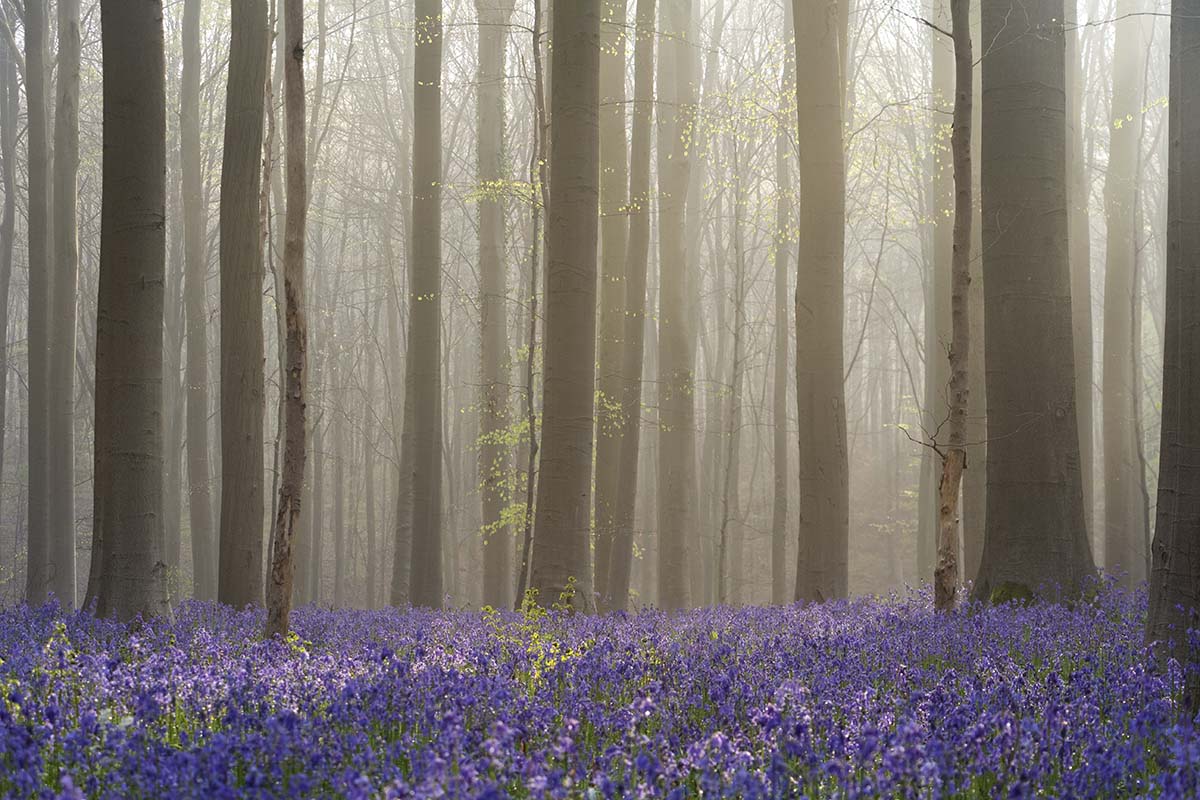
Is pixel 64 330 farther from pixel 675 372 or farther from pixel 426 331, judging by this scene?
pixel 675 372

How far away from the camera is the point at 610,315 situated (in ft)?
55.4

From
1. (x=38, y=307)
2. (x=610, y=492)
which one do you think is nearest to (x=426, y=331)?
(x=610, y=492)

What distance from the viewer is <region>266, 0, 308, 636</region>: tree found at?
7.96m

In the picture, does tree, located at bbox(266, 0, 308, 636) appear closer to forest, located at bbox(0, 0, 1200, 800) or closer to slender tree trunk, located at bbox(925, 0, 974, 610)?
forest, located at bbox(0, 0, 1200, 800)

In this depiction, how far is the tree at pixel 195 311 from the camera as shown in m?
21.3

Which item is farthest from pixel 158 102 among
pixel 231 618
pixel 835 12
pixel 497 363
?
pixel 497 363

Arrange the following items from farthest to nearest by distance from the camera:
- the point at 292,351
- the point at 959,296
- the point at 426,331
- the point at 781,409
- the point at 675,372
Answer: the point at 781,409 → the point at 675,372 → the point at 426,331 → the point at 959,296 → the point at 292,351

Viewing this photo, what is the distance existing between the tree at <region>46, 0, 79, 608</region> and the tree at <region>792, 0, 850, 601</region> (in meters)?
10.4

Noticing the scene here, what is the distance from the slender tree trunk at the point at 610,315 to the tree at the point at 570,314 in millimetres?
5439

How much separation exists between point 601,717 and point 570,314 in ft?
21.9

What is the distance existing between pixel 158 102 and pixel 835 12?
8208 millimetres

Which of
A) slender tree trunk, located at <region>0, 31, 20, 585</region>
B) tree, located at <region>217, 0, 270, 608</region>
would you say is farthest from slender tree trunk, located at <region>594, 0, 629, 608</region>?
slender tree trunk, located at <region>0, 31, 20, 585</region>

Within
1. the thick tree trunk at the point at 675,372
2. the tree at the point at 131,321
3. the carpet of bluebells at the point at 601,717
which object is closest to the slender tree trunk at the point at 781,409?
the thick tree trunk at the point at 675,372

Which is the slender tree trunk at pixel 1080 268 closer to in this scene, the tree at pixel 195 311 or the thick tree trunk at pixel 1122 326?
the thick tree trunk at pixel 1122 326
